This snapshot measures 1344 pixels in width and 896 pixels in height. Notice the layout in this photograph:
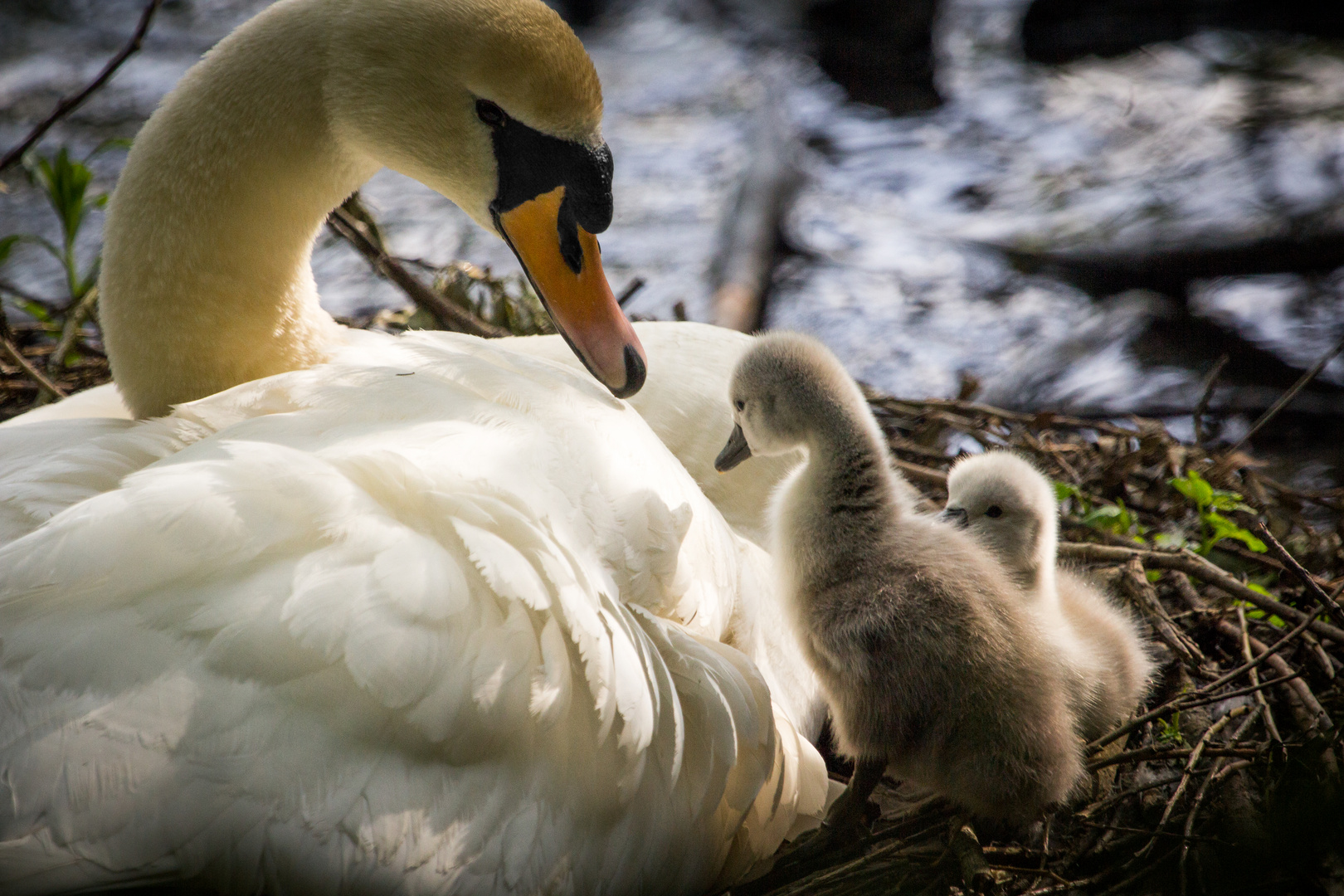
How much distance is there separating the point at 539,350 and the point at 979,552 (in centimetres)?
102

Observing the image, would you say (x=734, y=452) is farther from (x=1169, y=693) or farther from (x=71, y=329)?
(x=71, y=329)

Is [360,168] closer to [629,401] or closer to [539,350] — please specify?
[539,350]

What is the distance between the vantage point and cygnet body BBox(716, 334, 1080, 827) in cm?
170

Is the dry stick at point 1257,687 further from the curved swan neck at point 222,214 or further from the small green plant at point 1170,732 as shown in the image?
the curved swan neck at point 222,214

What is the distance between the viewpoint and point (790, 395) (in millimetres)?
1934

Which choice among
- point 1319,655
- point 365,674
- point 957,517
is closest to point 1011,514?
point 957,517

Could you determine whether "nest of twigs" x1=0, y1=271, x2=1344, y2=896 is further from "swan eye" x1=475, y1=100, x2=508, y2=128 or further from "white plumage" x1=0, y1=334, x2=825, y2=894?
"swan eye" x1=475, y1=100, x2=508, y2=128

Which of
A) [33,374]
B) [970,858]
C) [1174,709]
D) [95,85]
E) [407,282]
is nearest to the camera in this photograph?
[970,858]

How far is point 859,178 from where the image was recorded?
22.0ft

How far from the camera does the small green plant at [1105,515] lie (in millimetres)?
2688

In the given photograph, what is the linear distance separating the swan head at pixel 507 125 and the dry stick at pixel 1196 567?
1.22 m

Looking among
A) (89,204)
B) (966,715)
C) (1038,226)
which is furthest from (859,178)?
Result: (966,715)

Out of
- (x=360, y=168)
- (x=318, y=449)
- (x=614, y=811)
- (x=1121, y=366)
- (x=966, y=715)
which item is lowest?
(x=1121, y=366)

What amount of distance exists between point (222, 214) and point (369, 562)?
896 mm
